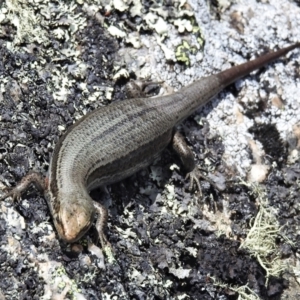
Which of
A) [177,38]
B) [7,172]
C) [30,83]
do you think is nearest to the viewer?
[7,172]

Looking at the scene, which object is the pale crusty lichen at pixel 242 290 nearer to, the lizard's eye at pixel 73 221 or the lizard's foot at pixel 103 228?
the lizard's foot at pixel 103 228

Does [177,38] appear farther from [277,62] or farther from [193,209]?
[193,209]

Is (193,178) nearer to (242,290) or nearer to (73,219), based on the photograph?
(242,290)

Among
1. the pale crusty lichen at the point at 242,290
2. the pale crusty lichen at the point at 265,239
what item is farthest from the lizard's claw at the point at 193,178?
the pale crusty lichen at the point at 242,290

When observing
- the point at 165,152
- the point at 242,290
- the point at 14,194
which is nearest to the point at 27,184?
the point at 14,194

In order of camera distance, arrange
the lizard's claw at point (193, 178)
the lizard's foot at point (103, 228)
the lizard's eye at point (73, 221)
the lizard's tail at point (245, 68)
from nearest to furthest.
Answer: the lizard's eye at point (73, 221), the lizard's foot at point (103, 228), the lizard's claw at point (193, 178), the lizard's tail at point (245, 68)

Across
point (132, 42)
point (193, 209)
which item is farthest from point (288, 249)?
point (132, 42)

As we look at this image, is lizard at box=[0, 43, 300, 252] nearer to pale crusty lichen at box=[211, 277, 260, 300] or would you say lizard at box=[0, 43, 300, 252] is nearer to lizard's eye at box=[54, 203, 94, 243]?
lizard's eye at box=[54, 203, 94, 243]
